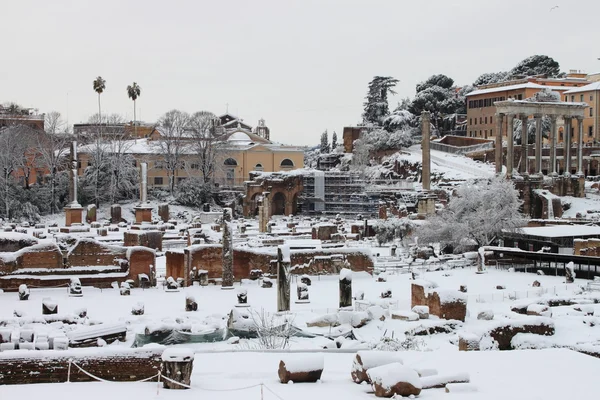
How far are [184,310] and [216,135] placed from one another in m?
47.5

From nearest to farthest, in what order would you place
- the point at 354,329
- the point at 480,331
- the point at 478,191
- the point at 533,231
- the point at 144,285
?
1. the point at 480,331
2. the point at 354,329
3. the point at 144,285
4. the point at 533,231
5. the point at 478,191

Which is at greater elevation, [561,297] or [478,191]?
[478,191]

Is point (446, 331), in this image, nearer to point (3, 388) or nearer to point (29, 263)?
point (3, 388)

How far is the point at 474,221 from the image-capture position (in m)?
36.0

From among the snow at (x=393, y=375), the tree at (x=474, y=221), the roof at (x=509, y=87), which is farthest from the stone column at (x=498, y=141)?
the snow at (x=393, y=375)

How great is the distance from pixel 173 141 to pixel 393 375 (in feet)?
191

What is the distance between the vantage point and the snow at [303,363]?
8797 mm

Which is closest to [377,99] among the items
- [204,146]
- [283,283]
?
[204,146]

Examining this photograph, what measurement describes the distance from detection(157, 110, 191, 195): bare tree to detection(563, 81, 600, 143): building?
1456 inches

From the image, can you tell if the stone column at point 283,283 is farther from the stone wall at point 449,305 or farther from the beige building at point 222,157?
the beige building at point 222,157

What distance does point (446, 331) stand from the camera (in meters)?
19.0

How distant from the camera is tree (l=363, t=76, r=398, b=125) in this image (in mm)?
83125

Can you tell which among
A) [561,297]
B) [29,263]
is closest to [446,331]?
[561,297]

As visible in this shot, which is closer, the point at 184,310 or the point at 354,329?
the point at 354,329
